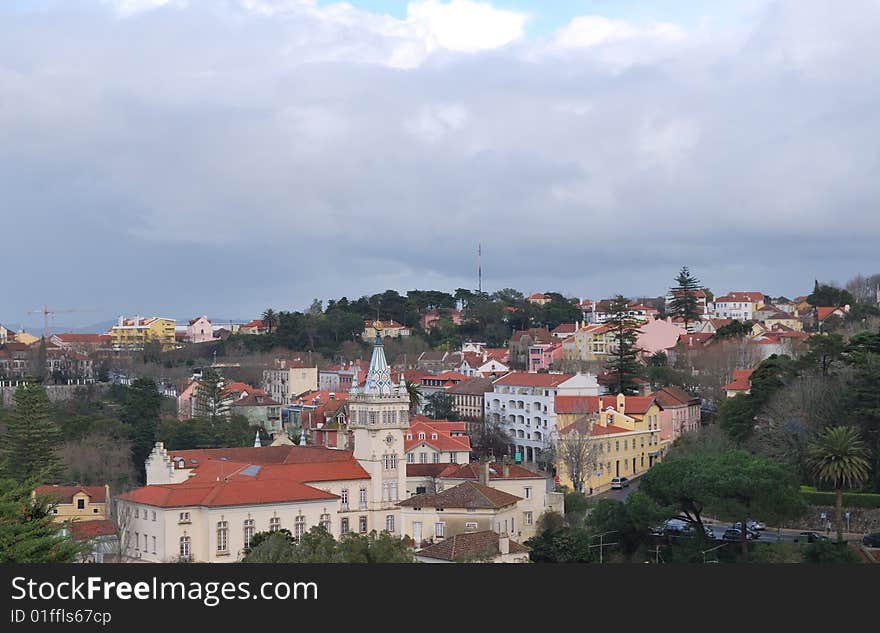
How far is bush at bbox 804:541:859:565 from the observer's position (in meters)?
40.8

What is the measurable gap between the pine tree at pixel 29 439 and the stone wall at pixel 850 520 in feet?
115

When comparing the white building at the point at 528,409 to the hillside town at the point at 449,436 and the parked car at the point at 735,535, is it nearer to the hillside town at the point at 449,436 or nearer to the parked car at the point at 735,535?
the hillside town at the point at 449,436

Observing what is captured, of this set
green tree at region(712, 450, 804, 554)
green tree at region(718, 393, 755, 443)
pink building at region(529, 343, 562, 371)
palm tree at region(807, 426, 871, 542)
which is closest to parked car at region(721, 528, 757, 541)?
green tree at region(712, 450, 804, 554)

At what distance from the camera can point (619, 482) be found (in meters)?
66.7

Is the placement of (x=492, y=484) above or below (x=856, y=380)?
below

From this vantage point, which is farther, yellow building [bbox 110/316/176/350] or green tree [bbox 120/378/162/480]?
yellow building [bbox 110/316/176/350]

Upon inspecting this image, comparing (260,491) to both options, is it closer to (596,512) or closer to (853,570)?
(596,512)

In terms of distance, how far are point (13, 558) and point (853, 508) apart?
33598 mm

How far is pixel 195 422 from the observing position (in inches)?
2968

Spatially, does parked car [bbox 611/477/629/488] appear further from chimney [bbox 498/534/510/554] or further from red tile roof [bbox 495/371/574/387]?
chimney [bbox 498/534/510/554]

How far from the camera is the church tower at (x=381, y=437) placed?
54.1 meters

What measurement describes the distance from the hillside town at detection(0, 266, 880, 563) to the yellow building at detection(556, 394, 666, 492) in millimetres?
138

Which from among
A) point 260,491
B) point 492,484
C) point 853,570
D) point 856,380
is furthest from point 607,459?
point 853,570

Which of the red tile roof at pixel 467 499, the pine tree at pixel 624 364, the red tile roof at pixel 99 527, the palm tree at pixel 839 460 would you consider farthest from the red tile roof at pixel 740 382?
the red tile roof at pixel 99 527
